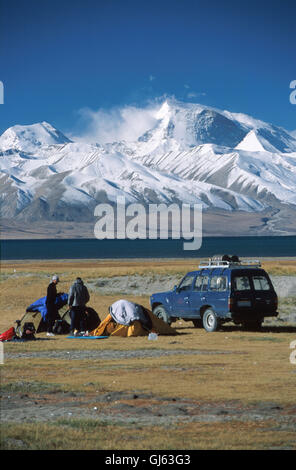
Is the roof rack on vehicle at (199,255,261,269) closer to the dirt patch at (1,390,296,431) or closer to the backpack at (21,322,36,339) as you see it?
the backpack at (21,322,36,339)

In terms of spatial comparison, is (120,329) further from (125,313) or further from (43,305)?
(43,305)

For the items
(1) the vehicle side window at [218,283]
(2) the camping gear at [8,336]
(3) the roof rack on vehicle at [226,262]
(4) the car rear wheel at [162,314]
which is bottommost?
(2) the camping gear at [8,336]

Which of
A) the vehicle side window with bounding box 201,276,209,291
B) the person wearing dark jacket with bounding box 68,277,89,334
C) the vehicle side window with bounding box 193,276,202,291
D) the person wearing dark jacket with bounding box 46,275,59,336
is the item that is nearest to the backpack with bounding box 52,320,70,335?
the person wearing dark jacket with bounding box 46,275,59,336

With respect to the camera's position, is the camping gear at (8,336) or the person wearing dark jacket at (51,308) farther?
the person wearing dark jacket at (51,308)

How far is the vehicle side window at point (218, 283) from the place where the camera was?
26.4 meters

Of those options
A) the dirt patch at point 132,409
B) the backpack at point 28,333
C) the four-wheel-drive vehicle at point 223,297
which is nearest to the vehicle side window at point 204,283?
the four-wheel-drive vehicle at point 223,297

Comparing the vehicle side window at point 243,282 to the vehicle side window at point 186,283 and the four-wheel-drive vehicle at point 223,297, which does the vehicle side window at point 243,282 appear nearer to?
the four-wheel-drive vehicle at point 223,297

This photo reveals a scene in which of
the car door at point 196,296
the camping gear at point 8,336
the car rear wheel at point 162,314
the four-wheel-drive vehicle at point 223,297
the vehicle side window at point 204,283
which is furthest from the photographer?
the car rear wheel at point 162,314

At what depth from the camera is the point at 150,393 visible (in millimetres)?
14453

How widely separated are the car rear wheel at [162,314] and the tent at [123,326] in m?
1.95

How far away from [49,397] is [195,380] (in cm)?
356

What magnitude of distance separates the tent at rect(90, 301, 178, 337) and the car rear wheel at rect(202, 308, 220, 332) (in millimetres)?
1710

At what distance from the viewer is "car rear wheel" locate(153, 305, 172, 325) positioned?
28.7 m
